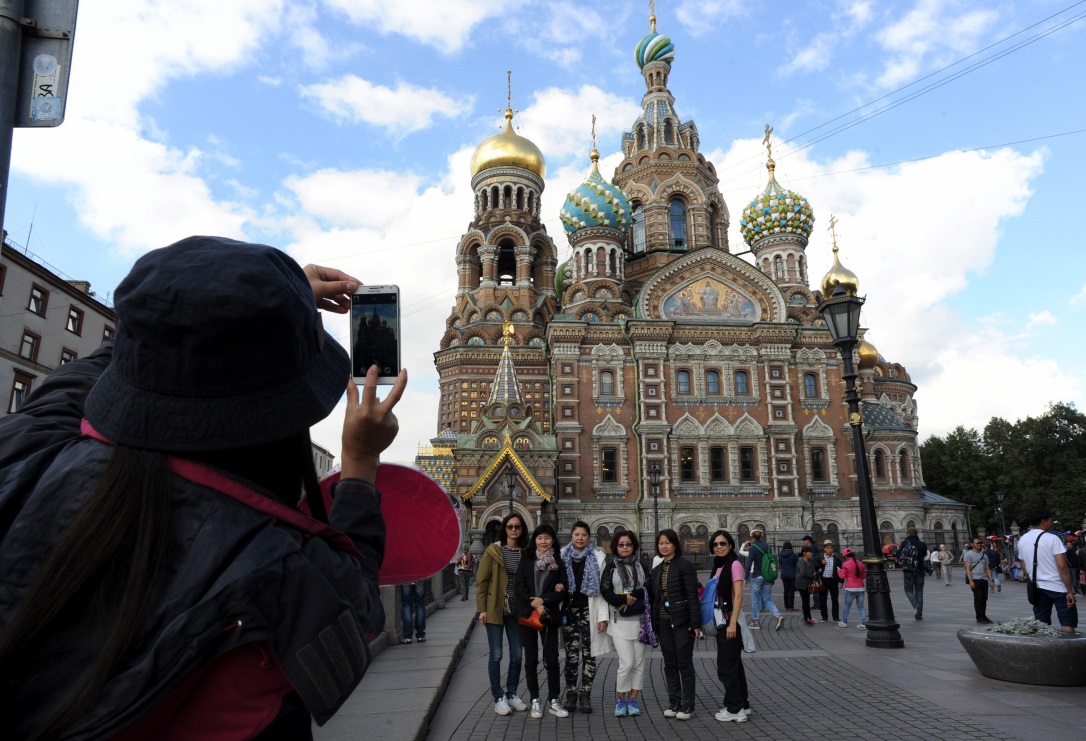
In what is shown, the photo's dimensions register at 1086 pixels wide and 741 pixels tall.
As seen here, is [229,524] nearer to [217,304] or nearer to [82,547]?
[82,547]

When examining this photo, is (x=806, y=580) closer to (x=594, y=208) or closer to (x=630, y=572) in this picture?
(x=630, y=572)

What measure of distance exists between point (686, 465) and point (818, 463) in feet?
20.8

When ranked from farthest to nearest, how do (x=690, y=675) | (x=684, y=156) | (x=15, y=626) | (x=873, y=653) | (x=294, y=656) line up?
(x=684, y=156)
(x=873, y=653)
(x=690, y=675)
(x=294, y=656)
(x=15, y=626)

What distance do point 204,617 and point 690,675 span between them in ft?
21.2

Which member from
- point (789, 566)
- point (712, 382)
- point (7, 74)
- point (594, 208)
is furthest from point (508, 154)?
point (7, 74)

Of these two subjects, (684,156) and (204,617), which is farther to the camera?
(684,156)

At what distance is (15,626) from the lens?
1011 mm

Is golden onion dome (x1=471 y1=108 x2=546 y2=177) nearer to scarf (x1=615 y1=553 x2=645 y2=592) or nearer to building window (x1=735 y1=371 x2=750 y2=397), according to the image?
building window (x1=735 y1=371 x2=750 y2=397)

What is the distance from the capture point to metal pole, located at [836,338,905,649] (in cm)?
1009

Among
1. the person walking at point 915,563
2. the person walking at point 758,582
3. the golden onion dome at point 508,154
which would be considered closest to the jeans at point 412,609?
the person walking at point 758,582

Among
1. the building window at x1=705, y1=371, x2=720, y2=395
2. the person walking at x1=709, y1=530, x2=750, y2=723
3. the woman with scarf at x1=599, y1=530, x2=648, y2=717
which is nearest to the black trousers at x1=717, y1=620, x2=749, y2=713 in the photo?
the person walking at x1=709, y1=530, x2=750, y2=723

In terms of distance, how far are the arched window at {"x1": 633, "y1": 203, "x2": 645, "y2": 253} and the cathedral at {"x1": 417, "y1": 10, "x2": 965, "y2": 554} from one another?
495 mm

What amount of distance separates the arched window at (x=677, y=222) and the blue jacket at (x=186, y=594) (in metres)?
40.9

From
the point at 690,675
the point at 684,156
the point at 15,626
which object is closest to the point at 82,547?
the point at 15,626
